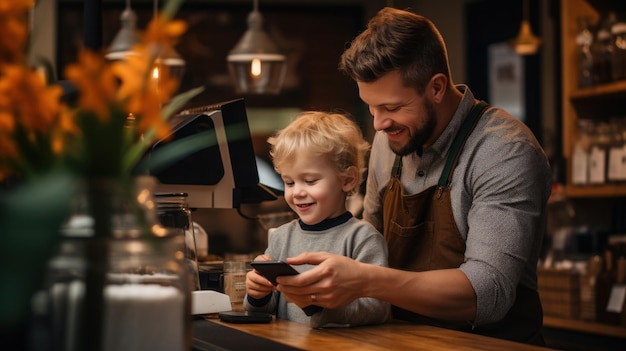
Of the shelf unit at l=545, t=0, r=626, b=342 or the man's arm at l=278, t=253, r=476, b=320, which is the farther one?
the shelf unit at l=545, t=0, r=626, b=342

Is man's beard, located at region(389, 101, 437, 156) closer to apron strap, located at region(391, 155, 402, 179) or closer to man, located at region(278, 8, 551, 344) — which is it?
man, located at region(278, 8, 551, 344)

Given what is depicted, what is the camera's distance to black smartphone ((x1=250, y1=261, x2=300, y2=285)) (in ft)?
A: 6.47

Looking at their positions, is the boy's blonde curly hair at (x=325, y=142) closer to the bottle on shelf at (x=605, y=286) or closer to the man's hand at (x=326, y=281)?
the man's hand at (x=326, y=281)

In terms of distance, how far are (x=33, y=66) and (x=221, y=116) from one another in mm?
1501

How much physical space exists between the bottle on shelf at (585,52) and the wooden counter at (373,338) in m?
→ 2.81

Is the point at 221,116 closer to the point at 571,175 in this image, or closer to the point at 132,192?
the point at 132,192

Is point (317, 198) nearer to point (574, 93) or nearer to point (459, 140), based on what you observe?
point (459, 140)

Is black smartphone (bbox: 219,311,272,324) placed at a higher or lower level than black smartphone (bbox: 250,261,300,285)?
lower

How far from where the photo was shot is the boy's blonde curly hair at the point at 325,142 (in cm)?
238

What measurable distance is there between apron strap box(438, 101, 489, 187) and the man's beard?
72 mm

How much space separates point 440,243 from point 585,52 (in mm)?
2541

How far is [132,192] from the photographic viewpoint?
1.11 meters

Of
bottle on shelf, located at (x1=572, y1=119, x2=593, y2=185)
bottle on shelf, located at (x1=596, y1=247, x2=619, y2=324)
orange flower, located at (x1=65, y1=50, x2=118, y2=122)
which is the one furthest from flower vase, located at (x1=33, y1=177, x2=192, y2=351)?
bottle on shelf, located at (x1=572, y1=119, x2=593, y2=185)

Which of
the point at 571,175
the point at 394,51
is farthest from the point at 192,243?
the point at 571,175
